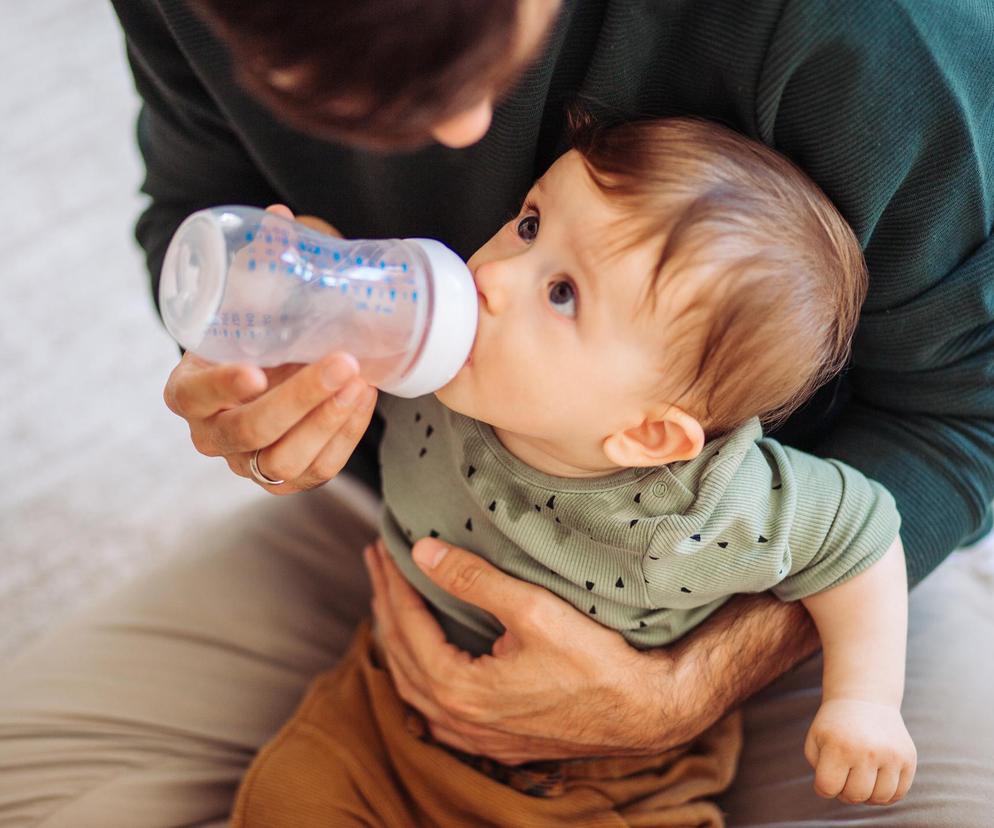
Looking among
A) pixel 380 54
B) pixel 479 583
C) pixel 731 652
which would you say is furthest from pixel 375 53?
pixel 731 652

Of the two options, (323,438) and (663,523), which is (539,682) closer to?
(663,523)

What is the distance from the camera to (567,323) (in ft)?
2.47

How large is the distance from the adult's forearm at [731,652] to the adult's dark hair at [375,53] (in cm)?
57

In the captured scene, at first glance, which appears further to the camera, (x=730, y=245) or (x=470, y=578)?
(x=470, y=578)

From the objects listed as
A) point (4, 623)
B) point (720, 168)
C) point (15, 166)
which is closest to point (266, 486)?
point (720, 168)

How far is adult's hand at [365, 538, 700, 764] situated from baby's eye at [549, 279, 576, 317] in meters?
0.27

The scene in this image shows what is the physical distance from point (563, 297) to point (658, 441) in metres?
0.15

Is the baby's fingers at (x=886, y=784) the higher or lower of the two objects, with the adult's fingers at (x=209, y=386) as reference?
lower

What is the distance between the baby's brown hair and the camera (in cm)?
72

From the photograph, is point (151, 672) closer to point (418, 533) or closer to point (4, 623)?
point (418, 533)

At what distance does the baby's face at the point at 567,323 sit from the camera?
0.73 metres

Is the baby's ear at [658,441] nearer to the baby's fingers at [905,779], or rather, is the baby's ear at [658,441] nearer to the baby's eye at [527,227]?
the baby's eye at [527,227]

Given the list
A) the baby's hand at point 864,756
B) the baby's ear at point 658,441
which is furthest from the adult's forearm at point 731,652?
the baby's ear at point 658,441

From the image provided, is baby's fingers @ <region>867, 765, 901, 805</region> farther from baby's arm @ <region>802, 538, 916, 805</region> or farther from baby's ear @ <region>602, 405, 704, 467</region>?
baby's ear @ <region>602, 405, 704, 467</region>
